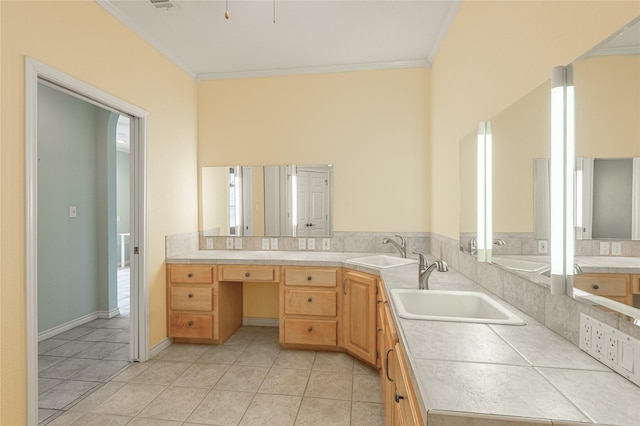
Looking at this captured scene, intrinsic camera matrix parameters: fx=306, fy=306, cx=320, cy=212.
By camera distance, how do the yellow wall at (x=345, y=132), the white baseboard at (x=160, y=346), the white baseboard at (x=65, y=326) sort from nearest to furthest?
the white baseboard at (x=160, y=346), the white baseboard at (x=65, y=326), the yellow wall at (x=345, y=132)

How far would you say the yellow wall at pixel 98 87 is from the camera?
1574 millimetres

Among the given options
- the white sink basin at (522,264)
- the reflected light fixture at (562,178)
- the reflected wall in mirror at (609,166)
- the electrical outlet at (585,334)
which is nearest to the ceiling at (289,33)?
the reflected light fixture at (562,178)

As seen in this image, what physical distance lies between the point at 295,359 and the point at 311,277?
0.71 metres

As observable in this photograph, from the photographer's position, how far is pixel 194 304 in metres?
2.89

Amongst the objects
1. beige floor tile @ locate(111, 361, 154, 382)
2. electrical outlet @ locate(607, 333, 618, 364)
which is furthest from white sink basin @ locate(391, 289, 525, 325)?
beige floor tile @ locate(111, 361, 154, 382)

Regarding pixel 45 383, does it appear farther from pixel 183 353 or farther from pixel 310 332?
pixel 310 332

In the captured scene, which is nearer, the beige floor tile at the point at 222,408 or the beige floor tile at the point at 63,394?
the beige floor tile at the point at 222,408

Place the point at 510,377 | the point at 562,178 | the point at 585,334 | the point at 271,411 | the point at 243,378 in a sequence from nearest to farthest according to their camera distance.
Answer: the point at 510,377
the point at 585,334
the point at 562,178
the point at 271,411
the point at 243,378

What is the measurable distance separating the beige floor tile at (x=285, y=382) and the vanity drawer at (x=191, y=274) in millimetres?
1038

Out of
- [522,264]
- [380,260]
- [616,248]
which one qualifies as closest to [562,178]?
[616,248]

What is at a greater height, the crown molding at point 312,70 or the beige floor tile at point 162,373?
the crown molding at point 312,70

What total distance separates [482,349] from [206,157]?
3275 millimetres

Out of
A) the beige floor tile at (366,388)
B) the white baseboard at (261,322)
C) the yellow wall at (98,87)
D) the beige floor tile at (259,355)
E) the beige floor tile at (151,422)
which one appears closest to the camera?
the yellow wall at (98,87)

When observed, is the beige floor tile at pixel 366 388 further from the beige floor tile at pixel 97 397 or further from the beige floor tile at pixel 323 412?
the beige floor tile at pixel 97 397
